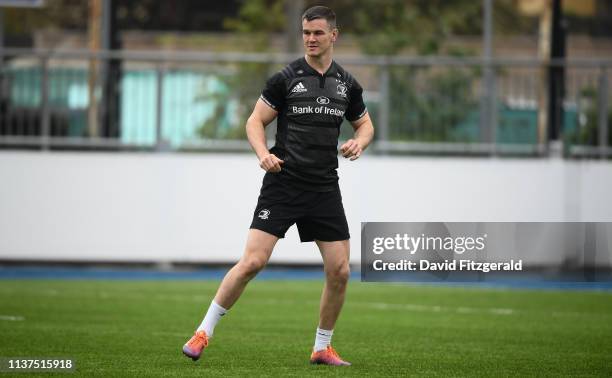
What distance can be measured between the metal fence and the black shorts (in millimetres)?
10226

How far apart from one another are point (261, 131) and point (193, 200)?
33.3 ft

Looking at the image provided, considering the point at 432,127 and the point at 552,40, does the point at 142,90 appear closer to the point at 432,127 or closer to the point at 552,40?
the point at 432,127

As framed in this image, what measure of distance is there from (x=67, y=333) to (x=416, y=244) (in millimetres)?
3567

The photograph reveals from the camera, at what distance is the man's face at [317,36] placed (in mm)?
8258

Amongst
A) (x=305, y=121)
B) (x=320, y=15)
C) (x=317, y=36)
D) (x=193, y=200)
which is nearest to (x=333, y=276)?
(x=305, y=121)

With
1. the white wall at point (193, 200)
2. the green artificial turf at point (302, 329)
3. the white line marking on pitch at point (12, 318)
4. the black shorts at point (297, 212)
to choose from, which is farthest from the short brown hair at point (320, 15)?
the white wall at point (193, 200)

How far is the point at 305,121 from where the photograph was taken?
330 inches

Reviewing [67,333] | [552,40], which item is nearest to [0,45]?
[552,40]

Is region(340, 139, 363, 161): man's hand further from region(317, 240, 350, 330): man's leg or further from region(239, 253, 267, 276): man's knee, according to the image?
region(239, 253, 267, 276): man's knee

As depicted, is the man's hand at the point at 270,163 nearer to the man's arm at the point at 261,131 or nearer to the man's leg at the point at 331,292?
the man's arm at the point at 261,131

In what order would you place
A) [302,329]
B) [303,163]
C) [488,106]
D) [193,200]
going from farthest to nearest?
[488,106]
[193,200]
[302,329]
[303,163]

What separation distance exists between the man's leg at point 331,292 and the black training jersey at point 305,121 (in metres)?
0.41

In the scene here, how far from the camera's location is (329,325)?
8.62 meters

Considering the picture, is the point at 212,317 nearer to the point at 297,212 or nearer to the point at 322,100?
the point at 297,212
